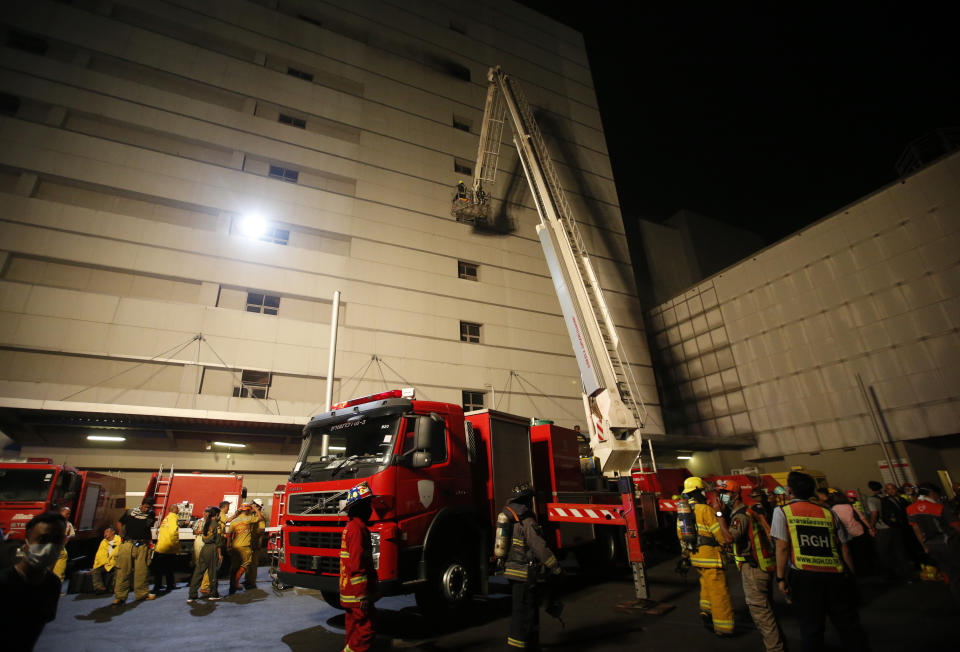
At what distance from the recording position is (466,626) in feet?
21.2

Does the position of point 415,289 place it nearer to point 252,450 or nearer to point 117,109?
point 252,450

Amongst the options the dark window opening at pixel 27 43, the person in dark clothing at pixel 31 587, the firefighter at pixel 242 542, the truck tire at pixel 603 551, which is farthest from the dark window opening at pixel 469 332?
the dark window opening at pixel 27 43

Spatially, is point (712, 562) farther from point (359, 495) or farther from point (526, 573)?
point (359, 495)

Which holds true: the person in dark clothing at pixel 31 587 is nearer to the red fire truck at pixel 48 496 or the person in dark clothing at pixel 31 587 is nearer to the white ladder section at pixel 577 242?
the red fire truck at pixel 48 496

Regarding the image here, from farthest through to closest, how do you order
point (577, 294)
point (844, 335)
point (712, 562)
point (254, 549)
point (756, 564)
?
1. point (844, 335)
2. point (577, 294)
3. point (254, 549)
4. point (712, 562)
5. point (756, 564)

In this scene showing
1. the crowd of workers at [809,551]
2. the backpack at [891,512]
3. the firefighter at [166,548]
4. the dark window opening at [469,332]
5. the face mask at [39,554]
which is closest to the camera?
the face mask at [39,554]

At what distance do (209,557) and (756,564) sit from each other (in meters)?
9.62

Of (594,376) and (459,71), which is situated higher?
(459,71)

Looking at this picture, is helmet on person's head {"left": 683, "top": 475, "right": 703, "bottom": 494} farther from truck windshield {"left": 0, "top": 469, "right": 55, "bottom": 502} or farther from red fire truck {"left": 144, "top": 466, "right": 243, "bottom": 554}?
truck windshield {"left": 0, "top": 469, "right": 55, "bottom": 502}

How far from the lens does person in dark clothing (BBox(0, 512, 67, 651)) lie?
103 inches

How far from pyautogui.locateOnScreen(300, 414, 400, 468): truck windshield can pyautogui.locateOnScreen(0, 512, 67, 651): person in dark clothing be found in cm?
378

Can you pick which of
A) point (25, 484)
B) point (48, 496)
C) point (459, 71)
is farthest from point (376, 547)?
point (459, 71)

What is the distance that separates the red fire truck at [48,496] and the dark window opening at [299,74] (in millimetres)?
20822

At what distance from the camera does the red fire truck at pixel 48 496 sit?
31.1ft
